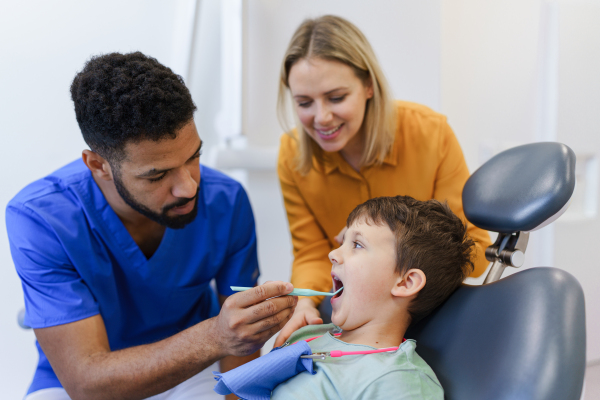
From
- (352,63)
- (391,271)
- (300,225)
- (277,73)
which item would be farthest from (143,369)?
(277,73)

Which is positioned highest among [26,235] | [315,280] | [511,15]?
[511,15]

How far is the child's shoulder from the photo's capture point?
108cm

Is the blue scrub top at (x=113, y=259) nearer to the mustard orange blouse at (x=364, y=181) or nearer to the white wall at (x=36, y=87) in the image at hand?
the mustard orange blouse at (x=364, y=181)

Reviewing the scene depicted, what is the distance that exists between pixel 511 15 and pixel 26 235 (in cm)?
232

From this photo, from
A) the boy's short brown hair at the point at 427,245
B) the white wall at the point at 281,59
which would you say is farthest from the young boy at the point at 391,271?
the white wall at the point at 281,59

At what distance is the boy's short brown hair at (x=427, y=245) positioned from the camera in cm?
98

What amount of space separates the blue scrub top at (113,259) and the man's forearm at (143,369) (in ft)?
0.46

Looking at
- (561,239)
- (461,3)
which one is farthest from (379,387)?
(461,3)

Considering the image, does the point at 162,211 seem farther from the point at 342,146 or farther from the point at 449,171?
the point at 449,171

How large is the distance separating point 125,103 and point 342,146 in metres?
0.66

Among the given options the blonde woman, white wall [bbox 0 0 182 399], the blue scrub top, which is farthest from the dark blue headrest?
white wall [bbox 0 0 182 399]

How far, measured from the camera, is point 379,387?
816 mm

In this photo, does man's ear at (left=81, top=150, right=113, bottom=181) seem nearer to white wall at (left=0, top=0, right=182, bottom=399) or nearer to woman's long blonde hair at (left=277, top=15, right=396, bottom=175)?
woman's long blonde hair at (left=277, top=15, right=396, bottom=175)

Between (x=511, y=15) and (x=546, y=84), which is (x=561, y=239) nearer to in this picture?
(x=546, y=84)
